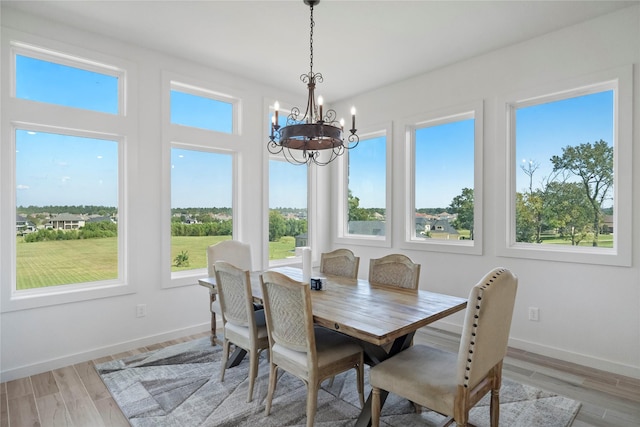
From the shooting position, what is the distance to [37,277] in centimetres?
311

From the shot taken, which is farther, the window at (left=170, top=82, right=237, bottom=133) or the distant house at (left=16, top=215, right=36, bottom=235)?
the window at (left=170, top=82, right=237, bottom=133)

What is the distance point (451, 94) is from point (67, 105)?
12.8ft

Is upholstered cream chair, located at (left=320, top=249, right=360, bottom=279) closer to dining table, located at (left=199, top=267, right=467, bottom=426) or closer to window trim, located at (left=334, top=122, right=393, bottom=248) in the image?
dining table, located at (left=199, top=267, right=467, bottom=426)

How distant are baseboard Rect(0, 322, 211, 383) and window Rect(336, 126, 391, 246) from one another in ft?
7.87

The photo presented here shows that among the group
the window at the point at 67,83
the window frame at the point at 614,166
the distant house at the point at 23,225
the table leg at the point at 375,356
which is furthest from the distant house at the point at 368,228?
the distant house at the point at 23,225

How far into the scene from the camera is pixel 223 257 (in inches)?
143

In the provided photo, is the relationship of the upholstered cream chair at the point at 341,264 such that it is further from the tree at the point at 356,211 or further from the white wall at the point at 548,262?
the tree at the point at 356,211

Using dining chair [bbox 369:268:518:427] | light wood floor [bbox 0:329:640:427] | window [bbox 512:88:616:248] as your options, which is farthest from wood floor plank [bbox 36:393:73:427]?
window [bbox 512:88:616:248]

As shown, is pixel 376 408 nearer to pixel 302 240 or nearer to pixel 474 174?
pixel 474 174

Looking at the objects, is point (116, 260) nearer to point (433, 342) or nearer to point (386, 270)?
point (386, 270)

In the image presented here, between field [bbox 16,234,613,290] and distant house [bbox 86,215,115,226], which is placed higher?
distant house [bbox 86,215,115,226]

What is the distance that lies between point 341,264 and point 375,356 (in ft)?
4.21

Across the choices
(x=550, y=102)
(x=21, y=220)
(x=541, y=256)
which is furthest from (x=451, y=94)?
(x=21, y=220)

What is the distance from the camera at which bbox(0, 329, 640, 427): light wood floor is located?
228 centimetres
